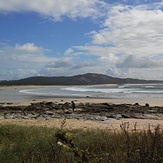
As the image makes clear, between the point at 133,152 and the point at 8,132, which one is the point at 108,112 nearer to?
the point at 8,132

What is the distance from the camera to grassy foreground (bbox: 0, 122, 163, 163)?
4105mm

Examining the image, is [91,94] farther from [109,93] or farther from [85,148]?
[85,148]

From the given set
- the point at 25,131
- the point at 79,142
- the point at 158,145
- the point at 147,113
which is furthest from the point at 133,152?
the point at 147,113

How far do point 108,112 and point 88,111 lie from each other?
161cm

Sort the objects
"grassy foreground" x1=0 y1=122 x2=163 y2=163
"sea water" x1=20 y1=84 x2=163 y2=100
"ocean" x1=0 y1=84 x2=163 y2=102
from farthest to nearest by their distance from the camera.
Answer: "sea water" x1=20 y1=84 x2=163 y2=100 < "ocean" x1=0 y1=84 x2=163 y2=102 < "grassy foreground" x1=0 y1=122 x2=163 y2=163

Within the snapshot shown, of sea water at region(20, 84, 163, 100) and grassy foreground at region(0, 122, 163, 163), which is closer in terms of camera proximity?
grassy foreground at region(0, 122, 163, 163)

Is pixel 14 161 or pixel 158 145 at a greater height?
pixel 158 145

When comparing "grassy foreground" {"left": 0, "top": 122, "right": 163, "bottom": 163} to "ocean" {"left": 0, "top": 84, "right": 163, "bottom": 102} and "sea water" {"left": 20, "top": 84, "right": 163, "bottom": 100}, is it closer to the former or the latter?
"ocean" {"left": 0, "top": 84, "right": 163, "bottom": 102}

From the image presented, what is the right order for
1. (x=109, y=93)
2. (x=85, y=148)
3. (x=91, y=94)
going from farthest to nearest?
(x=109, y=93) → (x=91, y=94) → (x=85, y=148)

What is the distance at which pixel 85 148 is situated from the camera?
26.4 feet

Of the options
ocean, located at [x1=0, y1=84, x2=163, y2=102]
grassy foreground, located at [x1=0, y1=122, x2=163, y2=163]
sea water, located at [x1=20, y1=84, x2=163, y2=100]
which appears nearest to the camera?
grassy foreground, located at [x1=0, y1=122, x2=163, y2=163]

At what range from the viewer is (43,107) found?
27.9 m

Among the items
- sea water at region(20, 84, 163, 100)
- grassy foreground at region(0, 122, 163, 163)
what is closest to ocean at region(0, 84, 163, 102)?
sea water at region(20, 84, 163, 100)

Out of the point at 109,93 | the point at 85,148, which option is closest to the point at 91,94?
the point at 109,93
